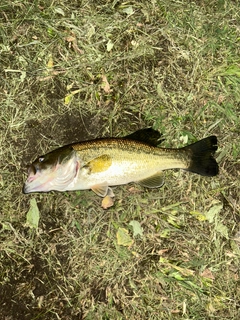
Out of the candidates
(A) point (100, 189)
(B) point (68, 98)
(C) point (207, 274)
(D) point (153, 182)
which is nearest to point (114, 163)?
(A) point (100, 189)

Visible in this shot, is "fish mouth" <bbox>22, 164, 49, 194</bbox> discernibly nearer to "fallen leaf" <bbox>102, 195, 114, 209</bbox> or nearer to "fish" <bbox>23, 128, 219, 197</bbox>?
"fish" <bbox>23, 128, 219, 197</bbox>

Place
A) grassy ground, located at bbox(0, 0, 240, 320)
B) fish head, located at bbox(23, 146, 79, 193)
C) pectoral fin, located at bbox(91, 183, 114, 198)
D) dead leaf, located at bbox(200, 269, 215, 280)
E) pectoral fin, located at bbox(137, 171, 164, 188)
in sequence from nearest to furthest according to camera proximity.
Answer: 1. fish head, located at bbox(23, 146, 79, 193)
2. pectoral fin, located at bbox(91, 183, 114, 198)
3. pectoral fin, located at bbox(137, 171, 164, 188)
4. grassy ground, located at bbox(0, 0, 240, 320)
5. dead leaf, located at bbox(200, 269, 215, 280)

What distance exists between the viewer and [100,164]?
387cm

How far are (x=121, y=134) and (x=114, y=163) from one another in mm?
640

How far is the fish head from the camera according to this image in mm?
3787

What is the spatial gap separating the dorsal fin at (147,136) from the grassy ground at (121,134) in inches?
9.1

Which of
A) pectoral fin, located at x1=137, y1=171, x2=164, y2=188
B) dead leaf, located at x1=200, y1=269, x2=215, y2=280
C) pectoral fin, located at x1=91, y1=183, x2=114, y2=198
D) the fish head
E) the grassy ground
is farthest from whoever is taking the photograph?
dead leaf, located at x1=200, y1=269, x2=215, y2=280

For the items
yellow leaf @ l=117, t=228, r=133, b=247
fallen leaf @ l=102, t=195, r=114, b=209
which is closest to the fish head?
fallen leaf @ l=102, t=195, r=114, b=209

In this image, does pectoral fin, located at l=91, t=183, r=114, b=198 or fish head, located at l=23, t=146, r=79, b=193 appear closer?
fish head, located at l=23, t=146, r=79, b=193

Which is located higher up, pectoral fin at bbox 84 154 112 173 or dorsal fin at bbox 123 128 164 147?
pectoral fin at bbox 84 154 112 173

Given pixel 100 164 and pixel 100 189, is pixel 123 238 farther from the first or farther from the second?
pixel 100 164

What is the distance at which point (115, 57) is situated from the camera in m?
4.54

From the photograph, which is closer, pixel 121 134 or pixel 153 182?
pixel 153 182

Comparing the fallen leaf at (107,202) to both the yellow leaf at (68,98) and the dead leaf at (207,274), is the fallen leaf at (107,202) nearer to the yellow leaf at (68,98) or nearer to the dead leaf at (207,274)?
the yellow leaf at (68,98)
